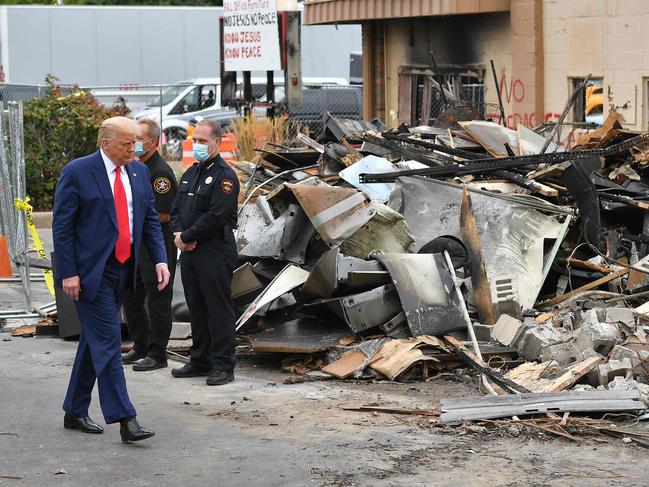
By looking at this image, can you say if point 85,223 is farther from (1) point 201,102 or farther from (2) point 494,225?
(1) point 201,102

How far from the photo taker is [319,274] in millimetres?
8422

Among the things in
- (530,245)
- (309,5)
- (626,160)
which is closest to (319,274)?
(530,245)

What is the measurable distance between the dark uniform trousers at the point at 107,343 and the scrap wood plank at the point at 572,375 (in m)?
2.73

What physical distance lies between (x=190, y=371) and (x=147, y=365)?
40 centimetres

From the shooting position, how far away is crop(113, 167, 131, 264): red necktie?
20.9ft

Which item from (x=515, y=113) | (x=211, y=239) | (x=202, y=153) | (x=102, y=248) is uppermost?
(x=515, y=113)

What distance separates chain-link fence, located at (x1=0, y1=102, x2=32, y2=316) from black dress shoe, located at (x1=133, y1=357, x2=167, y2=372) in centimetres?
249

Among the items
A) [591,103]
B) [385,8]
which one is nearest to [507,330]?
[591,103]

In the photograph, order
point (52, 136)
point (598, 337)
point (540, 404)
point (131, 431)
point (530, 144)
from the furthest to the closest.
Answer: point (52, 136)
point (530, 144)
point (598, 337)
point (540, 404)
point (131, 431)

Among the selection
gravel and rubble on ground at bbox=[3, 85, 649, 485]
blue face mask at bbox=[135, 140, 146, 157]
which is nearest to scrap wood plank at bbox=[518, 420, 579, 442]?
gravel and rubble on ground at bbox=[3, 85, 649, 485]

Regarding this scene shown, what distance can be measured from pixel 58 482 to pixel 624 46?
38.2 feet

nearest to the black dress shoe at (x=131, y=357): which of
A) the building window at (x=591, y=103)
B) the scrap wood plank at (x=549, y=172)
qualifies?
the scrap wood plank at (x=549, y=172)

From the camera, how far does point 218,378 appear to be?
25.7 feet

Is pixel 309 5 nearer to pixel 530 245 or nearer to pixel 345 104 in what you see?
pixel 345 104
